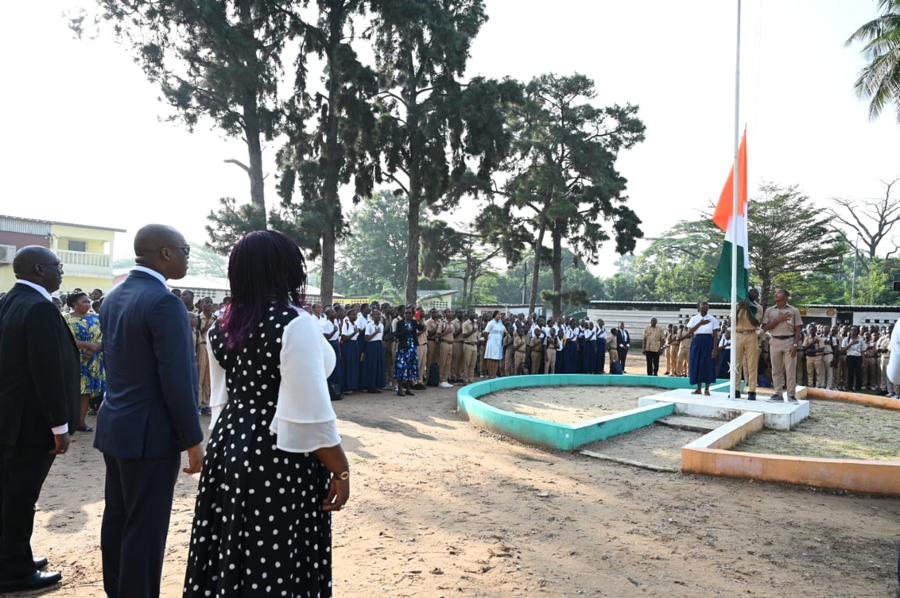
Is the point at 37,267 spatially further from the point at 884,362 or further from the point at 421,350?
the point at 884,362

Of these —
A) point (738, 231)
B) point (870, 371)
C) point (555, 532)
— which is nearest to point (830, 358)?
point (870, 371)

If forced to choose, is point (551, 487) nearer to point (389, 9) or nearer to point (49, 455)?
point (49, 455)

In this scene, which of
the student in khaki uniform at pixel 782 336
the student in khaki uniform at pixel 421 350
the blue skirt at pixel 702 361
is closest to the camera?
the student in khaki uniform at pixel 782 336

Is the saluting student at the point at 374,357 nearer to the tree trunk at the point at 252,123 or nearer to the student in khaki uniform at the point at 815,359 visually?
the tree trunk at the point at 252,123

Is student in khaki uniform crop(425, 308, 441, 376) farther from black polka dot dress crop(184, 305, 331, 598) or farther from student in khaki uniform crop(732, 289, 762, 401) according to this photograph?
black polka dot dress crop(184, 305, 331, 598)

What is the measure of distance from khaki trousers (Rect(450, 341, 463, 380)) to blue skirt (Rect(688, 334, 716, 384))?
600 centimetres

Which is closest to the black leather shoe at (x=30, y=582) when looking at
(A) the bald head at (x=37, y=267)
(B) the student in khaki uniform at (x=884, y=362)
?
(A) the bald head at (x=37, y=267)

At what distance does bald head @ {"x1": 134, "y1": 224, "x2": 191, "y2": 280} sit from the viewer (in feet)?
9.11

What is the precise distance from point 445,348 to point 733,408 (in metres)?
6.80

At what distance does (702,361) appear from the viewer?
35.2 feet

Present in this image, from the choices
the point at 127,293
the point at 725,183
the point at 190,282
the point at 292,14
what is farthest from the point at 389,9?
the point at 190,282

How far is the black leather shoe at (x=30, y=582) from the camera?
329 cm

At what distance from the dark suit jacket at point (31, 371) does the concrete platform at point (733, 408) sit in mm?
8413

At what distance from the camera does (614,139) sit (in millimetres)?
27281
